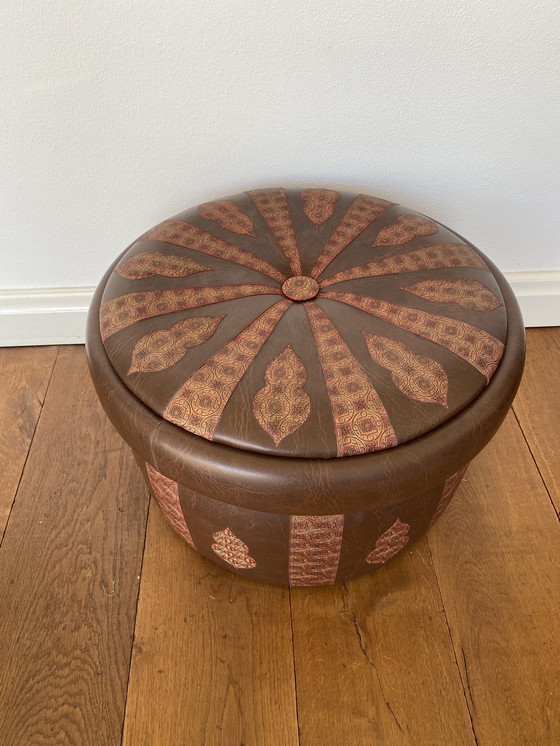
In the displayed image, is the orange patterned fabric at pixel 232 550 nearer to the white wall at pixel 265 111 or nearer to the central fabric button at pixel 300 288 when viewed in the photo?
the central fabric button at pixel 300 288

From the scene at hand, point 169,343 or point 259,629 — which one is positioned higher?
point 169,343

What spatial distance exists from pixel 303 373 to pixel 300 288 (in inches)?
7.4

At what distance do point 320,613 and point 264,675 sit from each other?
146mm

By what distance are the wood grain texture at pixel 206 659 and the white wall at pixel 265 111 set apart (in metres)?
0.76

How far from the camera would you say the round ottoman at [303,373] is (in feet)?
2.89

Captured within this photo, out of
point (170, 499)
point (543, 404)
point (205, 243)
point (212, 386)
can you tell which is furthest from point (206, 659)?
point (543, 404)

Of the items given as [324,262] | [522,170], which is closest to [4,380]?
[324,262]

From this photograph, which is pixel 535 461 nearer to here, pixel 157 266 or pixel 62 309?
pixel 157 266

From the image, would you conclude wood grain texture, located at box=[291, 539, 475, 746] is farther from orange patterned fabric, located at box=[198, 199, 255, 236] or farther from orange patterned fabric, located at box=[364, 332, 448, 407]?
orange patterned fabric, located at box=[198, 199, 255, 236]

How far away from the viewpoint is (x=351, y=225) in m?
1.17

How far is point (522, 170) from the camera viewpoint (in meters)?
1.37

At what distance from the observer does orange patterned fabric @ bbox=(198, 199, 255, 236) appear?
1.17 meters

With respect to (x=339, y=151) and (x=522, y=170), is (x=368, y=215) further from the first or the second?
(x=522, y=170)

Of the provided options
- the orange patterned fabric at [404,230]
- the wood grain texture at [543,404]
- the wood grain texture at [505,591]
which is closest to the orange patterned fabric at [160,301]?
the orange patterned fabric at [404,230]
